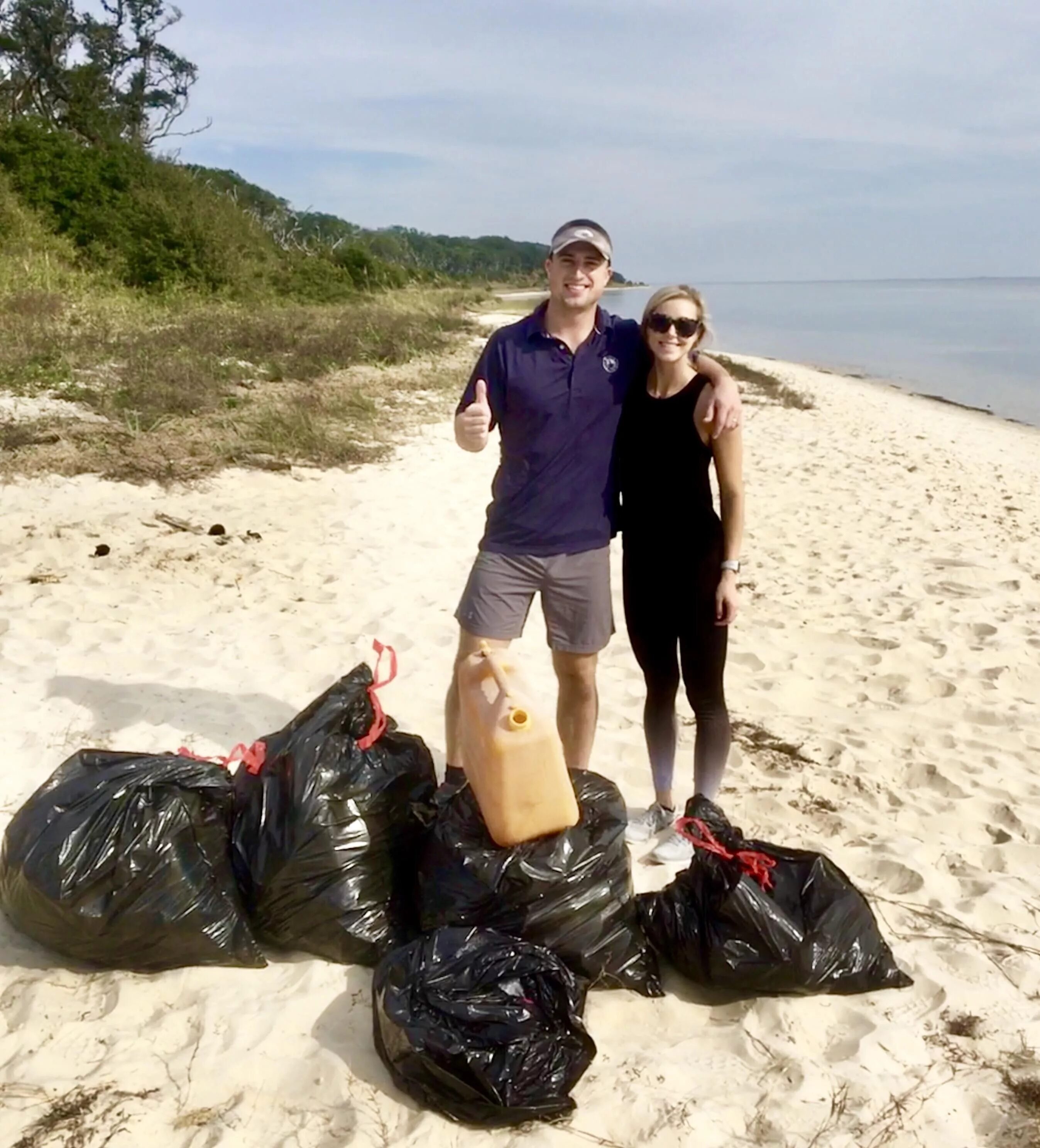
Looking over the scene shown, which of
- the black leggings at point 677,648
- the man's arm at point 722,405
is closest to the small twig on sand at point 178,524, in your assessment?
the black leggings at point 677,648

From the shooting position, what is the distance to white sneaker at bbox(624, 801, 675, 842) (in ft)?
10.3

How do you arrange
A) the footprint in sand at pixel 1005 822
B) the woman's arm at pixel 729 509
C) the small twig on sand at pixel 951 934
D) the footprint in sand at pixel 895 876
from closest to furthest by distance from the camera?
the small twig on sand at pixel 951 934, the woman's arm at pixel 729 509, the footprint in sand at pixel 895 876, the footprint in sand at pixel 1005 822

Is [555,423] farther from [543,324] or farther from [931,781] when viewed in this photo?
[931,781]

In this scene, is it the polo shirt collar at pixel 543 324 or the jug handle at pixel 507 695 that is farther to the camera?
the polo shirt collar at pixel 543 324

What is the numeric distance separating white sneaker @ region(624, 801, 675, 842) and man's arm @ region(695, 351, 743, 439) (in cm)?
129

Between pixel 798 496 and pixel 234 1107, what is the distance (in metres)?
7.22

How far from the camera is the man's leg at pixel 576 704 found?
9.96 feet

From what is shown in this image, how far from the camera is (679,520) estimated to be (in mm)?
2771

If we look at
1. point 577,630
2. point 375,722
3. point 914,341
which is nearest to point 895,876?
point 577,630

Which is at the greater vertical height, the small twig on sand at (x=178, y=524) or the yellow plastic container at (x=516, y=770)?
the yellow plastic container at (x=516, y=770)

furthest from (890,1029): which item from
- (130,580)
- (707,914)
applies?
(130,580)

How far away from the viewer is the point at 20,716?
356 cm

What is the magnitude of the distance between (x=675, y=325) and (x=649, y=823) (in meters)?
1.60

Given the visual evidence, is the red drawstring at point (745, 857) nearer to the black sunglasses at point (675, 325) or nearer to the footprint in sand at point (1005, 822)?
the footprint in sand at point (1005, 822)
